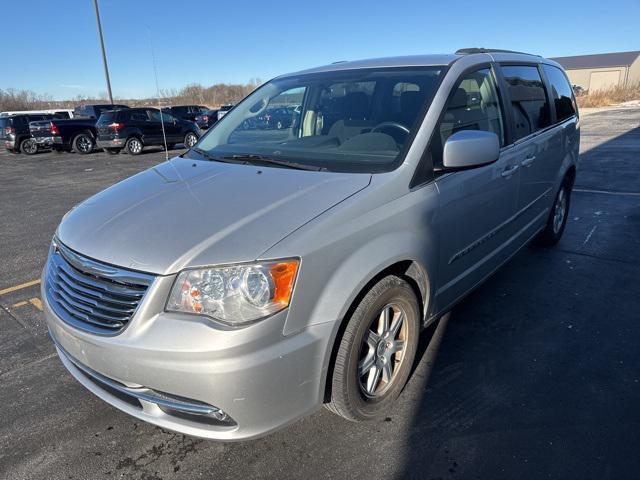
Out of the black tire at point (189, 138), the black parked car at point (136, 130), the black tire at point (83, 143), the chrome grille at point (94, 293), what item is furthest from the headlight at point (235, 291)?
the black tire at point (83, 143)

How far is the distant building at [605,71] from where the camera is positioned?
66938mm

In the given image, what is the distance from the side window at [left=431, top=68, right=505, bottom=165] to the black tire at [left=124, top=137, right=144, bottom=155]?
15697mm

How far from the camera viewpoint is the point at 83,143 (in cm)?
1866

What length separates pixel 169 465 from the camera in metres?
2.30

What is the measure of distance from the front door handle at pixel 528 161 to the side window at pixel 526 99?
19 centimetres

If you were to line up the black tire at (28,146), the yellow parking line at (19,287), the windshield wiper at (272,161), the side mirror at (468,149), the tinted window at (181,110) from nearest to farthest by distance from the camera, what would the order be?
the side mirror at (468,149) → the windshield wiper at (272,161) → the yellow parking line at (19,287) → the black tire at (28,146) → the tinted window at (181,110)

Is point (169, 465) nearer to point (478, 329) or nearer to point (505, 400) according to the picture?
point (505, 400)

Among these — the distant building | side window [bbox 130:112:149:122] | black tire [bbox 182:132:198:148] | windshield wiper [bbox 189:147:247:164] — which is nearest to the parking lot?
windshield wiper [bbox 189:147:247:164]

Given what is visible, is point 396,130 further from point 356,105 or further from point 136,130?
point 136,130

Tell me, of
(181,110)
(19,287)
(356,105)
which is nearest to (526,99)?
(356,105)

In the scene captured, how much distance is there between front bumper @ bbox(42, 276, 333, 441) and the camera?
1864 millimetres

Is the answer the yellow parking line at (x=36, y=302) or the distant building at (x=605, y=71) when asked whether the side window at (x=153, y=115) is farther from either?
the distant building at (x=605, y=71)

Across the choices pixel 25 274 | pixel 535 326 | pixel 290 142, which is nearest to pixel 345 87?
pixel 290 142

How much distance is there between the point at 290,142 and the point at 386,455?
6.60ft
